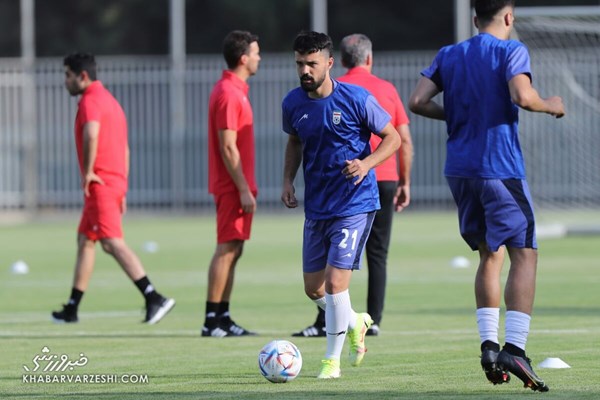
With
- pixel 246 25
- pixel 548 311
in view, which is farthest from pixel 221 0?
pixel 548 311

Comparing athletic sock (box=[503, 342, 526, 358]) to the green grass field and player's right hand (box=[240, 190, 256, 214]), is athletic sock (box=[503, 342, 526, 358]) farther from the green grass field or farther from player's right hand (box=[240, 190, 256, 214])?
player's right hand (box=[240, 190, 256, 214])

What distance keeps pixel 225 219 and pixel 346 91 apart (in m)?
2.52

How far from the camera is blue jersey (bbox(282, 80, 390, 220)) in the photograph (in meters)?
8.52

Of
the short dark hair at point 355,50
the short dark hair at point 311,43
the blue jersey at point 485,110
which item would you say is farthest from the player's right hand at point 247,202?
the blue jersey at point 485,110

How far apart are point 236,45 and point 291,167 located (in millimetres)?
2261

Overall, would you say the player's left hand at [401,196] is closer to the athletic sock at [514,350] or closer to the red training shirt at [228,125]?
the red training shirt at [228,125]

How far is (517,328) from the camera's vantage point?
7.66m

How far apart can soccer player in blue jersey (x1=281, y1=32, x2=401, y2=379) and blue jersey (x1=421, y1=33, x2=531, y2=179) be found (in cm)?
68

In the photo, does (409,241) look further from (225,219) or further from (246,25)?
(246,25)

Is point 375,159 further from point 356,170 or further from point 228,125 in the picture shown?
point 228,125

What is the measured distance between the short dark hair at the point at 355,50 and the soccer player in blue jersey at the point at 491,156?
8.87 feet

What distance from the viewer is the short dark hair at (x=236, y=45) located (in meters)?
10.9

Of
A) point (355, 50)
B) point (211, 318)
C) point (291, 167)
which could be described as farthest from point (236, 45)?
point (291, 167)

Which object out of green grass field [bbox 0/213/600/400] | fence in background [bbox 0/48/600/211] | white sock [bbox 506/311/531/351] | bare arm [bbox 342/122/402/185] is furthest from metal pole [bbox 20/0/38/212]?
white sock [bbox 506/311/531/351]
